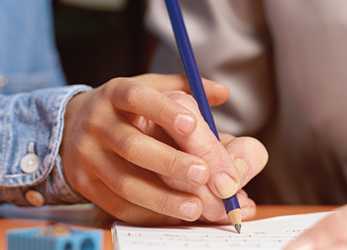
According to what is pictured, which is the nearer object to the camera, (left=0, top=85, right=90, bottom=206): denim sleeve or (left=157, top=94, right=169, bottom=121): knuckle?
(left=157, top=94, right=169, bottom=121): knuckle

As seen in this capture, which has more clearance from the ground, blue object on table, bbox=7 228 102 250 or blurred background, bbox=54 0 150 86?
blue object on table, bbox=7 228 102 250

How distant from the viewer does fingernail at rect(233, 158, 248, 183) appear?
1.76ft

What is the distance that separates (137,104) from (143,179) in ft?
0.17

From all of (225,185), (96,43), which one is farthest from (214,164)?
(96,43)

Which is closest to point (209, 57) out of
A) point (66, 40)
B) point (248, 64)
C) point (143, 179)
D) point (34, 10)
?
point (248, 64)

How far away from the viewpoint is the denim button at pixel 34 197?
0.64 metres

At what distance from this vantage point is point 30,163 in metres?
0.63

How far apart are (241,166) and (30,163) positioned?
18 centimetres

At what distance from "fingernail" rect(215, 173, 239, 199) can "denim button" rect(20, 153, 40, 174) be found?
18cm

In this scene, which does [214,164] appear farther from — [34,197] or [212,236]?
[34,197]

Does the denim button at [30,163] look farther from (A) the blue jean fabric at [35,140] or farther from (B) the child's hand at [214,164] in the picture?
(B) the child's hand at [214,164]

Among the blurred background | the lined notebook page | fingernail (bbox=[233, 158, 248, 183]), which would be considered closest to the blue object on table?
the lined notebook page

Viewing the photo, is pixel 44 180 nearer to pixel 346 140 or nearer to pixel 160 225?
pixel 160 225

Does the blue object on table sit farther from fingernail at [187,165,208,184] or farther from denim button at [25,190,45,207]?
denim button at [25,190,45,207]
